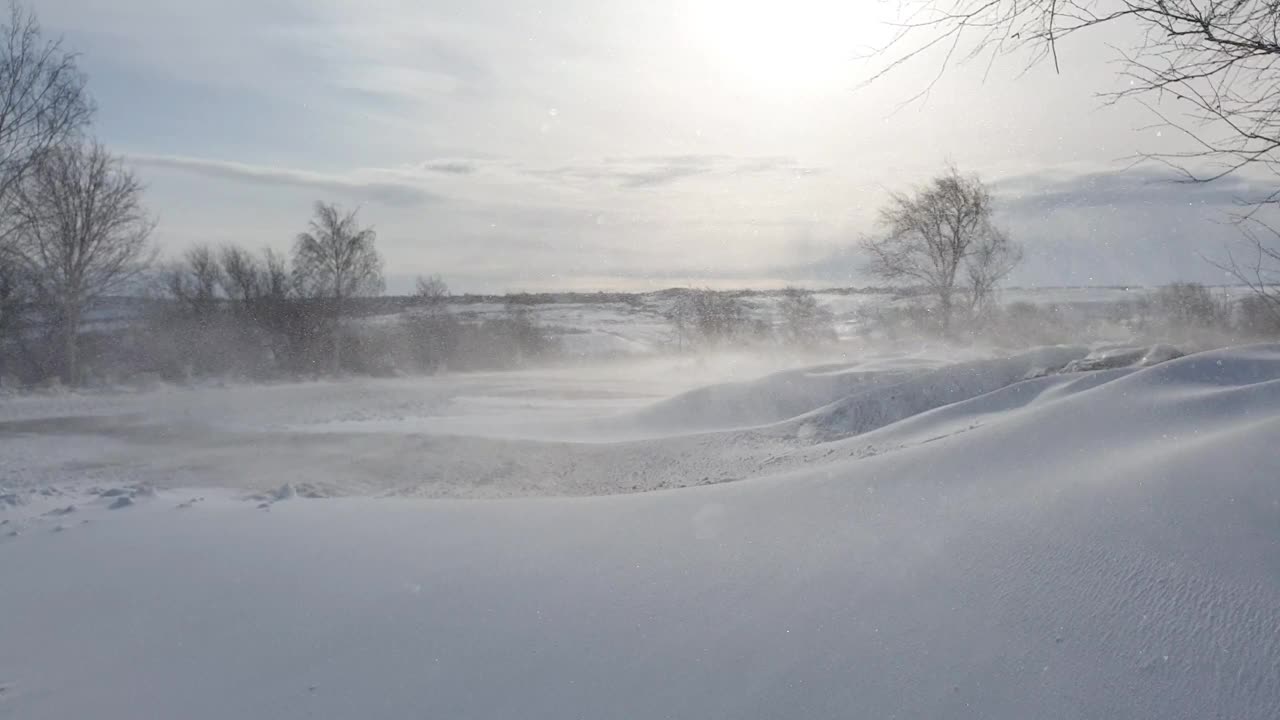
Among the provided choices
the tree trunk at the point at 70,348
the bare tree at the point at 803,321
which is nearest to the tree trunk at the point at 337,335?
the tree trunk at the point at 70,348

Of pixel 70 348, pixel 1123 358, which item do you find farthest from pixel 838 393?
pixel 70 348

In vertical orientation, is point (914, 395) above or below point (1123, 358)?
below

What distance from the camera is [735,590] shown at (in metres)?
3.84

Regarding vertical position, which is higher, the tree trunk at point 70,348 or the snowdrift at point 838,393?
the tree trunk at point 70,348

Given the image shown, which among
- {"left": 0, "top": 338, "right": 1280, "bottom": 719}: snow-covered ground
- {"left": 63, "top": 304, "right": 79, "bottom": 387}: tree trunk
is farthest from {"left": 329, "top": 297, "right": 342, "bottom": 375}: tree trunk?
{"left": 0, "top": 338, "right": 1280, "bottom": 719}: snow-covered ground

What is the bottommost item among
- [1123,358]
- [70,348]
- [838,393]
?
[838,393]

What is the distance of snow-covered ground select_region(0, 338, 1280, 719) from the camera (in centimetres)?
297

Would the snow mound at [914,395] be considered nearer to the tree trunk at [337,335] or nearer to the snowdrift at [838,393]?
the snowdrift at [838,393]

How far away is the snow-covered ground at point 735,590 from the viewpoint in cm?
297

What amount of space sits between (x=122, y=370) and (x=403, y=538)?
29.5 meters

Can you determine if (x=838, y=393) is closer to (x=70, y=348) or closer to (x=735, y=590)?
(x=735, y=590)

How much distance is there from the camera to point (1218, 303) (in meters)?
30.0

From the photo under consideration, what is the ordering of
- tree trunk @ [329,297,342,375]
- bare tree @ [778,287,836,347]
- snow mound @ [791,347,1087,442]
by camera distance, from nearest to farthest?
snow mound @ [791,347,1087,442]
tree trunk @ [329,297,342,375]
bare tree @ [778,287,836,347]

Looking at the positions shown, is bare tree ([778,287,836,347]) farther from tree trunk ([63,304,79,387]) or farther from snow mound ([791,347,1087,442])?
tree trunk ([63,304,79,387])
